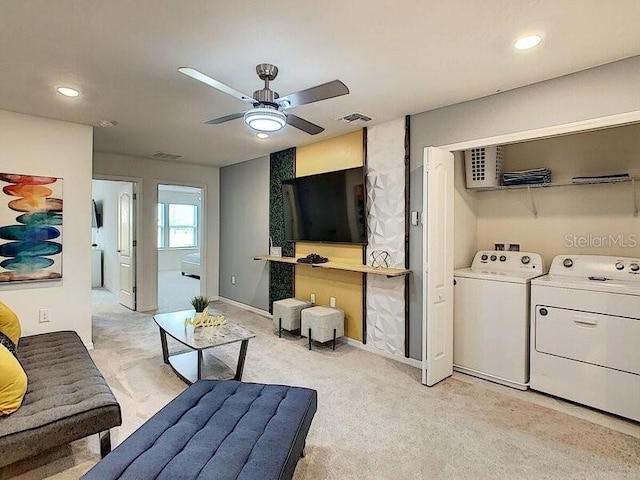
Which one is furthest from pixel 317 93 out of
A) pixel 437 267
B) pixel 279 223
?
pixel 279 223

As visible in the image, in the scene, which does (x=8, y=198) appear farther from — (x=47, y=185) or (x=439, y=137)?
(x=439, y=137)

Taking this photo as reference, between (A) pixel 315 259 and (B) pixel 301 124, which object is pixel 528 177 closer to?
(B) pixel 301 124

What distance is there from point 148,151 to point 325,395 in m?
4.26

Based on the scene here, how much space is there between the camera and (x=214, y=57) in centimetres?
232

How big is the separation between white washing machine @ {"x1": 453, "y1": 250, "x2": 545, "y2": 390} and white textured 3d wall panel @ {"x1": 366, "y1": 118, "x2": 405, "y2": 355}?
578 millimetres

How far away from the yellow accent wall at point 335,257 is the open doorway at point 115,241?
2792 mm

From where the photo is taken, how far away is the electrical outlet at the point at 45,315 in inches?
139

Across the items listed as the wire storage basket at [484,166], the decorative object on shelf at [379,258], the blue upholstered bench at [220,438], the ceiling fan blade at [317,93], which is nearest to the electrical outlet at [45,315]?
the blue upholstered bench at [220,438]

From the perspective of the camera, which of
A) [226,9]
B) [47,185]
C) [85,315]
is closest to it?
[226,9]

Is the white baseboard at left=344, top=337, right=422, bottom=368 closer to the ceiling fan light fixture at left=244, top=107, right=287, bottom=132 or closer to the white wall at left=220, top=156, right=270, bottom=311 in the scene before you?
the white wall at left=220, top=156, right=270, bottom=311

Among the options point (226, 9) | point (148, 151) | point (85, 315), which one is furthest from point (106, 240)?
point (226, 9)

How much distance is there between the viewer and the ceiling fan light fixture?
2211 millimetres

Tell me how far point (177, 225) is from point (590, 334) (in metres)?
10.7

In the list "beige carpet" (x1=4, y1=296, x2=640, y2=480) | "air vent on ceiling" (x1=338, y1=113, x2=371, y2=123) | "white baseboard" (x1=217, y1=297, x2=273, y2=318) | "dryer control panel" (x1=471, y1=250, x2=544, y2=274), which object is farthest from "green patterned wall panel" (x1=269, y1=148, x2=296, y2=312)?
"dryer control panel" (x1=471, y1=250, x2=544, y2=274)
